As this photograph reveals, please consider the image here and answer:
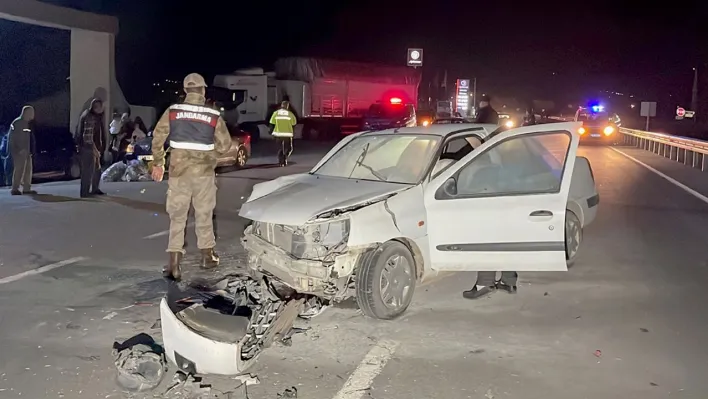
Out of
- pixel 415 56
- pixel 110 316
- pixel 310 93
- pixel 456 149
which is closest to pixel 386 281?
pixel 456 149

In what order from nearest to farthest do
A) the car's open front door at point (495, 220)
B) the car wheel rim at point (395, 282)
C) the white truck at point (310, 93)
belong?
the car wheel rim at point (395, 282)
the car's open front door at point (495, 220)
the white truck at point (310, 93)

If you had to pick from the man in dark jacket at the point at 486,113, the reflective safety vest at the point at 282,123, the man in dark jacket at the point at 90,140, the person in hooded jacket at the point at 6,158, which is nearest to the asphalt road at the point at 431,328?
the man in dark jacket at the point at 90,140

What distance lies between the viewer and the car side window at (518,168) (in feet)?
22.0

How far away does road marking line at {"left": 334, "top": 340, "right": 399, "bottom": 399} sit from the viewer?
472cm

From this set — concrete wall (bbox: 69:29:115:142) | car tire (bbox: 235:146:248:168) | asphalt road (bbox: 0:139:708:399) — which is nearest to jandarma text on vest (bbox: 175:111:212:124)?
asphalt road (bbox: 0:139:708:399)

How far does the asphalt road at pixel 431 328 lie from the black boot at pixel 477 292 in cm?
10

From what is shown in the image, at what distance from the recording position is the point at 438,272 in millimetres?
6852

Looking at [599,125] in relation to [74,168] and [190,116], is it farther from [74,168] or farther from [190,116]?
[190,116]

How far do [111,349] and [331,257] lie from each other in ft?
5.88

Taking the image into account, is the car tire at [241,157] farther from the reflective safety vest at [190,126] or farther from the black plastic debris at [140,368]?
the black plastic debris at [140,368]

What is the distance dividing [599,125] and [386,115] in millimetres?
10399

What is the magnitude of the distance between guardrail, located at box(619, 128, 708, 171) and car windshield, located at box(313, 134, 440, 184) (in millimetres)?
16581

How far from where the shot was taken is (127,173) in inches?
657

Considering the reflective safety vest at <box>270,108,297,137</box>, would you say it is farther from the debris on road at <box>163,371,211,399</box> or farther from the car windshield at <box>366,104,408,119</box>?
the debris on road at <box>163,371,211,399</box>
